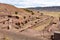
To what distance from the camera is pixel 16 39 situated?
9.88 m

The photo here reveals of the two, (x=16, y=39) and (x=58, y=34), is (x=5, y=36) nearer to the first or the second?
(x=16, y=39)

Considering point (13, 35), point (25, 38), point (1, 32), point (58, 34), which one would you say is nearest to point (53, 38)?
point (58, 34)

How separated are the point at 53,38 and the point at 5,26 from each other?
3.42 metres

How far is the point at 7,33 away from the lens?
10805 millimetres

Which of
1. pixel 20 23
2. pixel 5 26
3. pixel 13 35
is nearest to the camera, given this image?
pixel 13 35

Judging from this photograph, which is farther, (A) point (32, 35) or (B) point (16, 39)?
(A) point (32, 35)

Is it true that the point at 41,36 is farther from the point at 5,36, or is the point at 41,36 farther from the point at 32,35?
the point at 5,36

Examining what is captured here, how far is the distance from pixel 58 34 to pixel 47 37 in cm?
139

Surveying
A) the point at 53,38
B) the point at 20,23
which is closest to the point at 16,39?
the point at 53,38

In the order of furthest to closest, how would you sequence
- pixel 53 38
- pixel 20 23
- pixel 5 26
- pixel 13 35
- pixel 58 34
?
pixel 20 23 < pixel 5 26 < pixel 13 35 < pixel 53 38 < pixel 58 34

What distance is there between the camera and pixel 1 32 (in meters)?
10.9

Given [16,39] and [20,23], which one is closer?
[16,39]

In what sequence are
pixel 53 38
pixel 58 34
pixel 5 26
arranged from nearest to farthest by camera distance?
pixel 58 34 < pixel 53 38 < pixel 5 26

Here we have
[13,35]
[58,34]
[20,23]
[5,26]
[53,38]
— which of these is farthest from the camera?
[20,23]
